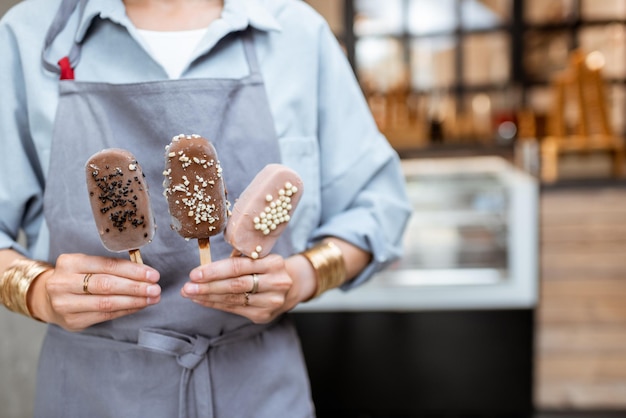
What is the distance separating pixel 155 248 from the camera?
0.84 m

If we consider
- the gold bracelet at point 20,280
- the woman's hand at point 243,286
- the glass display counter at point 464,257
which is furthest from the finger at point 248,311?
the glass display counter at point 464,257

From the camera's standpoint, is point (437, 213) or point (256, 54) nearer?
point (256, 54)

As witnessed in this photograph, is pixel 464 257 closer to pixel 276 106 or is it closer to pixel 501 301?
pixel 501 301

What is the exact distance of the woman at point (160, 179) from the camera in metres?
0.84

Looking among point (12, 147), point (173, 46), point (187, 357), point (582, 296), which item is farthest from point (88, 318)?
point (582, 296)

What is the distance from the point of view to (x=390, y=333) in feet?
8.97

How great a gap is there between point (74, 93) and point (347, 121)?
1.27ft

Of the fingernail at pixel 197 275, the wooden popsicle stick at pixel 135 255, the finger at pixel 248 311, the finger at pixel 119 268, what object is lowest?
the finger at pixel 248 311

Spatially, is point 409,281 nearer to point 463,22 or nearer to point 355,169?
point 355,169

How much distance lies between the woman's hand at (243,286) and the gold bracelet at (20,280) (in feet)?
0.70

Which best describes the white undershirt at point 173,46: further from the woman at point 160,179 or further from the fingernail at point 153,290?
the fingernail at point 153,290

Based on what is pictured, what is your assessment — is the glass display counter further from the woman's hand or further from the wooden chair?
the woman's hand

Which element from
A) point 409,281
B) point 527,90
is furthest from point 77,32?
point 527,90

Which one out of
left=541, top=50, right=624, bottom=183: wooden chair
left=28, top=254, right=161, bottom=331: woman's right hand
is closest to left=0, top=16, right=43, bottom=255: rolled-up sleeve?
left=28, top=254, right=161, bottom=331: woman's right hand
